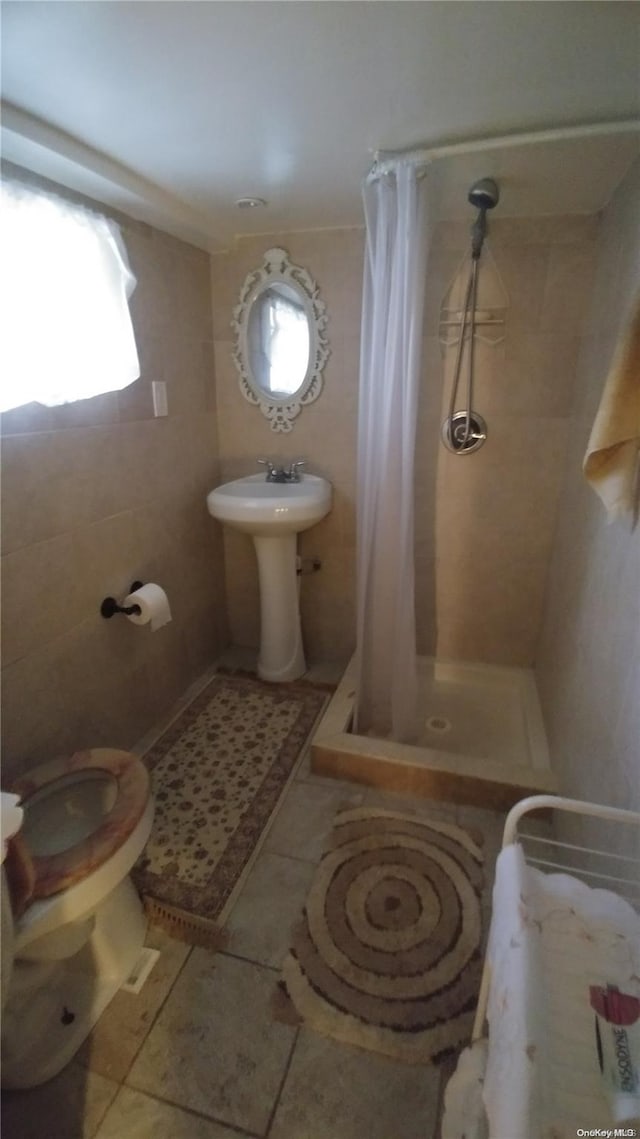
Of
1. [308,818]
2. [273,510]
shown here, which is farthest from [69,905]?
[273,510]

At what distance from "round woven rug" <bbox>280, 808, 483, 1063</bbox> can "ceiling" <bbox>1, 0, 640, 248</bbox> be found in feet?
6.43

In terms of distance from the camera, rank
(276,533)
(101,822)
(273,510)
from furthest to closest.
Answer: (276,533), (273,510), (101,822)

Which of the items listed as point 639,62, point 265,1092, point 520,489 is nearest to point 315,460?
point 520,489

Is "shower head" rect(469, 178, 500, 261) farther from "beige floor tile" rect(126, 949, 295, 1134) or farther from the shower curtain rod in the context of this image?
"beige floor tile" rect(126, 949, 295, 1134)

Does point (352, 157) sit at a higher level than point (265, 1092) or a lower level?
higher

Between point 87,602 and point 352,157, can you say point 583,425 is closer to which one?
point 352,157

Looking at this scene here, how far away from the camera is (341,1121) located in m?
0.96

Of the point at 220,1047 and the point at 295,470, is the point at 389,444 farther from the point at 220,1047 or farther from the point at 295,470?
the point at 220,1047

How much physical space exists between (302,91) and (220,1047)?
2.13 meters

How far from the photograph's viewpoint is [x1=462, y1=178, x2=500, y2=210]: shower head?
149 centimetres

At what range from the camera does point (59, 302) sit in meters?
1.33

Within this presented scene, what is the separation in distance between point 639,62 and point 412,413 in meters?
0.89

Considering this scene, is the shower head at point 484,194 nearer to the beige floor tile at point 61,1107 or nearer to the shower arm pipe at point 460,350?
the shower arm pipe at point 460,350

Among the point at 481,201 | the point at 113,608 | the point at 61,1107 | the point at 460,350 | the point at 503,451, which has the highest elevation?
the point at 481,201
